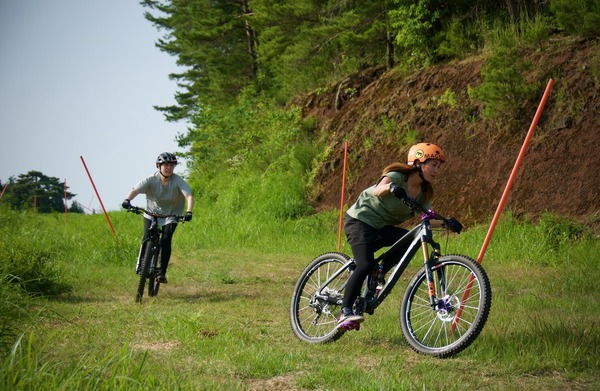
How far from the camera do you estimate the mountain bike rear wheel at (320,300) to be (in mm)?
6930

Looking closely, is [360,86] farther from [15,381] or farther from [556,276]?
[15,381]

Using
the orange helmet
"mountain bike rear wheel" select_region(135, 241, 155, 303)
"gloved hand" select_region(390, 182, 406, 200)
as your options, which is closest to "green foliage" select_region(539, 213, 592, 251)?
the orange helmet

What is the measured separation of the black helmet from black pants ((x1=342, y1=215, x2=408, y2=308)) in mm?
4070

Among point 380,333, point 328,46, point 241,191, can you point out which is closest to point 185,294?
point 380,333

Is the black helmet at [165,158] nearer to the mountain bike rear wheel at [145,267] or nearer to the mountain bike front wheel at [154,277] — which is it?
the mountain bike rear wheel at [145,267]

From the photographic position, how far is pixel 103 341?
618cm

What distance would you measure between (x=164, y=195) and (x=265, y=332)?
3475 mm

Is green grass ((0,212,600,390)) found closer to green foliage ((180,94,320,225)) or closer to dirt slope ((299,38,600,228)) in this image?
dirt slope ((299,38,600,228))

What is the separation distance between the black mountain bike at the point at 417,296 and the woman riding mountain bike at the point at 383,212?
138 millimetres

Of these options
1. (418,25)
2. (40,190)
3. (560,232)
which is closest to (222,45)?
(40,190)

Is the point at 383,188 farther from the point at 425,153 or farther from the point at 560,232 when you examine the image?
the point at 560,232

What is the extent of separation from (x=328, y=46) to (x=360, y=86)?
355 centimetres

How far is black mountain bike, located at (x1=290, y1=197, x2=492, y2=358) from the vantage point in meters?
5.89

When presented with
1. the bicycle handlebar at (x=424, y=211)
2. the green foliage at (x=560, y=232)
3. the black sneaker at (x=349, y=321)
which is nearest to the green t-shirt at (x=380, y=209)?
the bicycle handlebar at (x=424, y=211)
